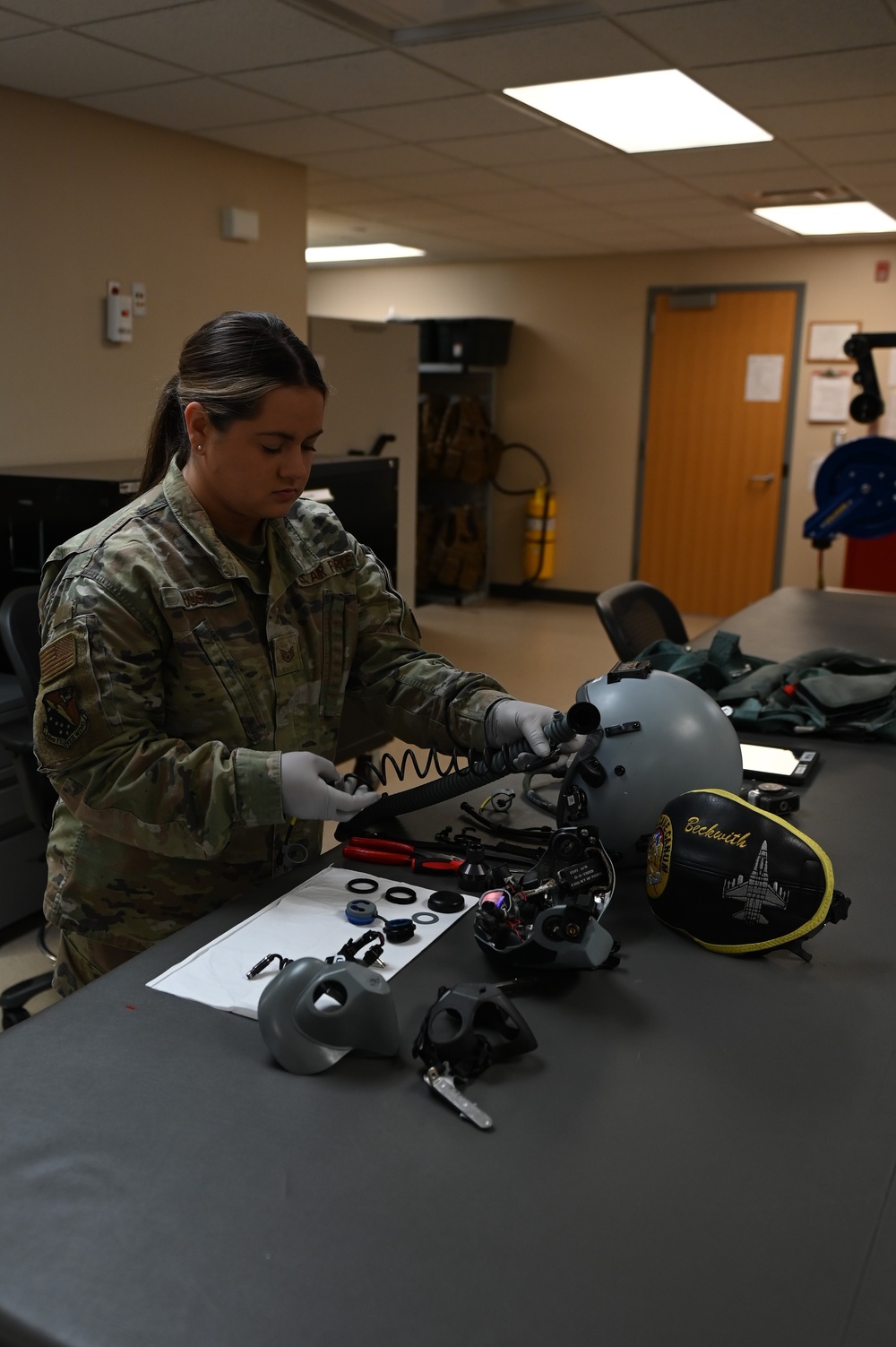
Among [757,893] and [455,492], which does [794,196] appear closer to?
[455,492]

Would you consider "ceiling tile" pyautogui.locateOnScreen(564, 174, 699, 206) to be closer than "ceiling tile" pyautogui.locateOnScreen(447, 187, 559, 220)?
Yes

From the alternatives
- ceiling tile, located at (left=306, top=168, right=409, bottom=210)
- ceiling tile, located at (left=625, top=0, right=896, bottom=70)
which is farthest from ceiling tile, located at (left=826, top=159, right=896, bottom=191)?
ceiling tile, located at (left=306, top=168, right=409, bottom=210)

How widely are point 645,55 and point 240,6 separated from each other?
3.77ft

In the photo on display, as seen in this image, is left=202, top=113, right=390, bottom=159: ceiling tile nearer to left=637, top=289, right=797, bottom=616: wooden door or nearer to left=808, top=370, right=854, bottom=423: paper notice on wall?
left=637, top=289, right=797, bottom=616: wooden door

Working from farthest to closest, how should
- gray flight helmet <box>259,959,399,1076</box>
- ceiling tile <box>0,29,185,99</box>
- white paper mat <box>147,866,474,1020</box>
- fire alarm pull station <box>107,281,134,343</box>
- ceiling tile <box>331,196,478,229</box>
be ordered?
ceiling tile <box>331,196,478,229</box>
fire alarm pull station <box>107,281,134,343</box>
ceiling tile <box>0,29,185,99</box>
white paper mat <box>147,866,474,1020</box>
gray flight helmet <box>259,959,399,1076</box>

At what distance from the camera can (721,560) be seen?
7.76 metres

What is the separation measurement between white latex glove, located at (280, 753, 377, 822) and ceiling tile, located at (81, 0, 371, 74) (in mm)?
2240

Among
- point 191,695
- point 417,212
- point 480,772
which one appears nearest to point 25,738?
point 191,695

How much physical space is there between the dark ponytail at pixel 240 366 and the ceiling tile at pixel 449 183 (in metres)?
3.61

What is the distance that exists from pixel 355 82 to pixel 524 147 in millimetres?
999

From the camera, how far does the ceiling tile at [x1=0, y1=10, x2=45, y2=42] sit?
286 cm

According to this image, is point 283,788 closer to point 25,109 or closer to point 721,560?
point 25,109

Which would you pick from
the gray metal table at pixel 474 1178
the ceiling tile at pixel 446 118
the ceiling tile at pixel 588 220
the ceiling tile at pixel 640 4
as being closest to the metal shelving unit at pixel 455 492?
the ceiling tile at pixel 588 220

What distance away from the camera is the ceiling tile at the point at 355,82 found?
3.26 m
